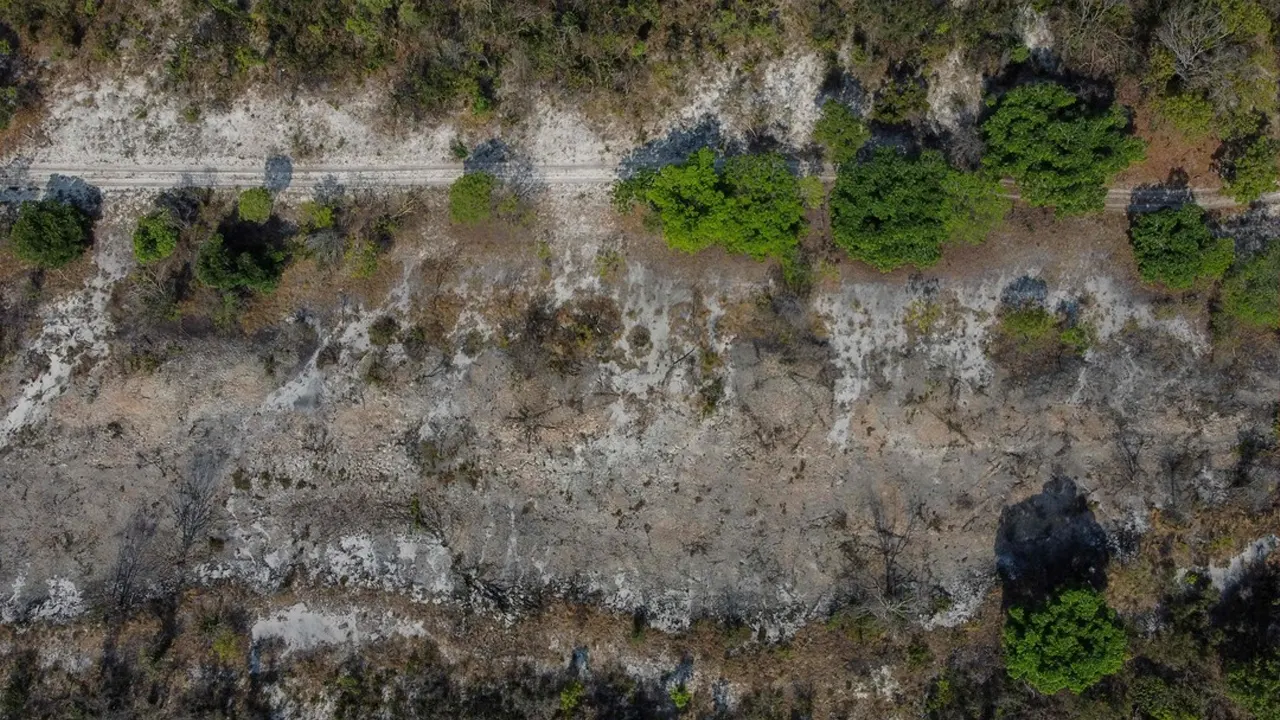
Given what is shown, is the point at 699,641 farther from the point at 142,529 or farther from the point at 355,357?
the point at 142,529

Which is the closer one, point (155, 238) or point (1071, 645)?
point (1071, 645)

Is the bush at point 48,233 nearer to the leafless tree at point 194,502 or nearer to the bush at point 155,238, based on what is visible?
the bush at point 155,238

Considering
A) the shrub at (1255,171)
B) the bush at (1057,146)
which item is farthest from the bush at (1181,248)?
the bush at (1057,146)

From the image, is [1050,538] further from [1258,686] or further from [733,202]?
[733,202]

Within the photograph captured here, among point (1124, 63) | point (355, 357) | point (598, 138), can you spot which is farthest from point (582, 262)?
point (1124, 63)

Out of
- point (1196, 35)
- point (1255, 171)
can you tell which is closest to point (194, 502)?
point (1196, 35)

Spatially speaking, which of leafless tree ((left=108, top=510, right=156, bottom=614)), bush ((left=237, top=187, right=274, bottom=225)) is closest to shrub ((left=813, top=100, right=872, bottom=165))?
bush ((left=237, top=187, right=274, bottom=225))
